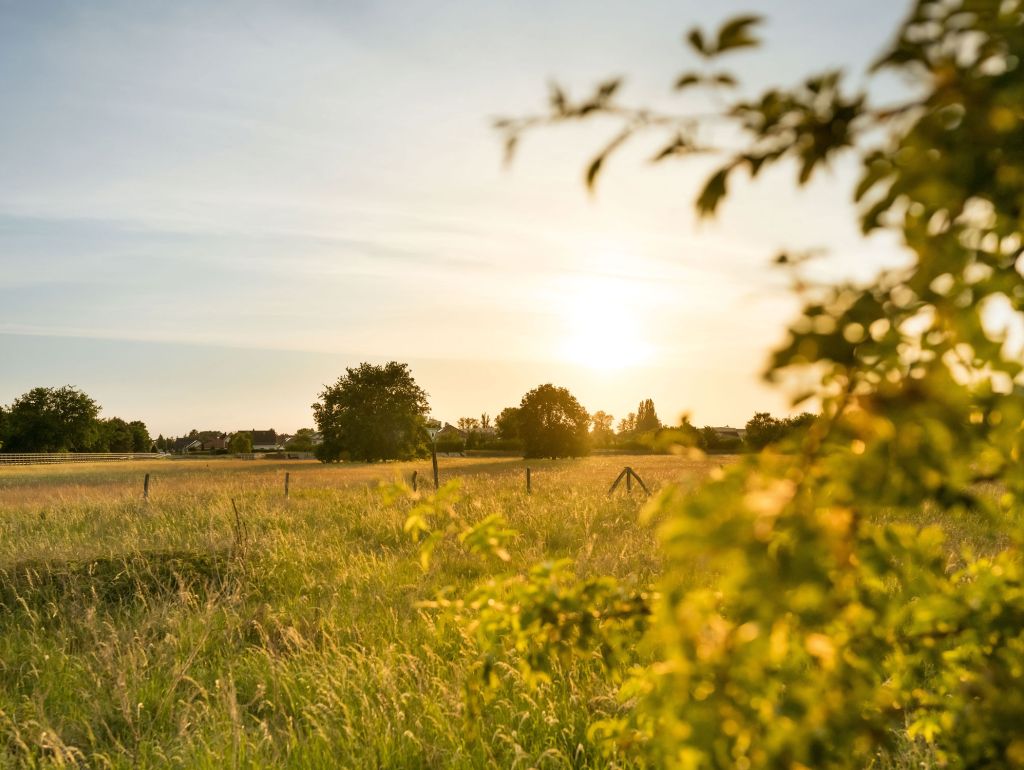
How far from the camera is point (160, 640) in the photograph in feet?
23.1

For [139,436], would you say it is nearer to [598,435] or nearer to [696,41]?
[598,435]

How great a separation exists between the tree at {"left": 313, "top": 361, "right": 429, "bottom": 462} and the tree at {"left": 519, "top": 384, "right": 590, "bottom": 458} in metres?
11.8

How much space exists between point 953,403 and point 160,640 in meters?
7.52

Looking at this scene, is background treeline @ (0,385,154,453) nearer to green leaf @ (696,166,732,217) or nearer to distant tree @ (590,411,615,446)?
distant tree @ (590,411,615,446)

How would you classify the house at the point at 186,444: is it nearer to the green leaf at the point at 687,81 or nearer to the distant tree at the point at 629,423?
the distant tree at the point at 629,423

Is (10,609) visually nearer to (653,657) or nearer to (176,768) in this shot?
(176,768)

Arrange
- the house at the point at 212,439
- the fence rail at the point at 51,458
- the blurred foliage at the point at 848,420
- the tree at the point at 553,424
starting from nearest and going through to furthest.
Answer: the blurred foliage at the point at 848,420, the fence rail at the point at 51,458, the tree at the point at 553,424, the house at the point at 212,439

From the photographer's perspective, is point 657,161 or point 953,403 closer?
point 953,403

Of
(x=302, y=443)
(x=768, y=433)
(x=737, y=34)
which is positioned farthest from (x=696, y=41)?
(x=302, y=443)

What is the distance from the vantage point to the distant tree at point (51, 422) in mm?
91125

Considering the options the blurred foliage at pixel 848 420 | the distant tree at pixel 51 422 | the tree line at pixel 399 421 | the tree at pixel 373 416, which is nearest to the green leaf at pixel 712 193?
the blurred foliage at pixel 848 420

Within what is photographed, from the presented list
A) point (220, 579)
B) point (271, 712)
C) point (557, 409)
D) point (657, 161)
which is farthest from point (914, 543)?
point (557, 409)

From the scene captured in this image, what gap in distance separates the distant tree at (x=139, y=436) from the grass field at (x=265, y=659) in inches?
4644

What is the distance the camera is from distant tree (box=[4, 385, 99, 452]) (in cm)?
9112
